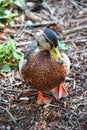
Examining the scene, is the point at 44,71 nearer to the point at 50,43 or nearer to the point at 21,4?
the point at 50,43

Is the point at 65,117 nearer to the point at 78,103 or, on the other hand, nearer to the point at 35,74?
the point at 78,103

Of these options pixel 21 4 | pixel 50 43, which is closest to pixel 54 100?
pixel 50 43

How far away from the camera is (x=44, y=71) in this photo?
10.1 ft

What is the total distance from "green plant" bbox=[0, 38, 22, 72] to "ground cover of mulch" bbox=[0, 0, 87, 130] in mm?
78

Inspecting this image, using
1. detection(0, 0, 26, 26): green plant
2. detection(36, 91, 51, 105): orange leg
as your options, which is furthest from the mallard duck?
detection(0, 0, 26, 26): green plant

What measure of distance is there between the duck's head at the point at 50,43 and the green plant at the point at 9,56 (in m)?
0.67

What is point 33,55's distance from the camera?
3137 millimetres

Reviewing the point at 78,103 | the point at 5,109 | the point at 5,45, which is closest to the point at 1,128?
the point at 5,109

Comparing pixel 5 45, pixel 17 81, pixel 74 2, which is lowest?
pixel 17 81

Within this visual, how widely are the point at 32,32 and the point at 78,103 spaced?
1293 millimetres

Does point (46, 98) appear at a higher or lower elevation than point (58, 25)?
lower

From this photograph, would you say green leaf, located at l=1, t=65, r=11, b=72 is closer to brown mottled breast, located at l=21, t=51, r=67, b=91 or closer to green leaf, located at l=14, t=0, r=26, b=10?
brown mottled breast, located at l=21, t=51, r=67, b=91

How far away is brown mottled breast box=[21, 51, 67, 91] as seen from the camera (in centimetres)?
308

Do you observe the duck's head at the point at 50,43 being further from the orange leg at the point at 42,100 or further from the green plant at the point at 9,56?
the green plant at the point at 9,56
